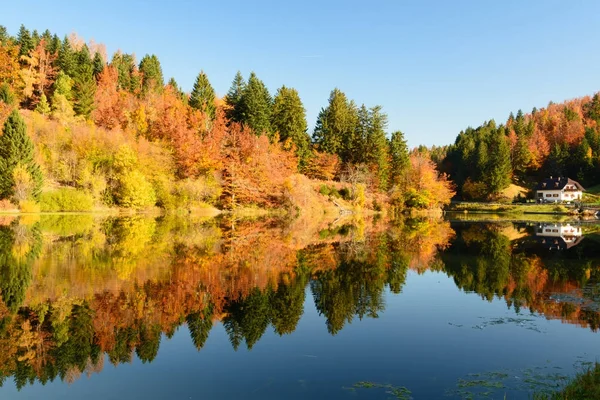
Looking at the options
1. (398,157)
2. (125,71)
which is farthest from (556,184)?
(125,71)

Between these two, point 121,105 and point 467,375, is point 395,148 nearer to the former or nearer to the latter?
point 121,105

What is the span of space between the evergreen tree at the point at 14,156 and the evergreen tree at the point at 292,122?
152ft

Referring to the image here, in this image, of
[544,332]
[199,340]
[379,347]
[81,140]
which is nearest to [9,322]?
[199,340]

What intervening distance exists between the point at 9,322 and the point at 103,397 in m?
5.82

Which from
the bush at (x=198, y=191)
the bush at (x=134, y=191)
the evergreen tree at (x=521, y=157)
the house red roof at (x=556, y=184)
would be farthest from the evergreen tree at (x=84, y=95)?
the evergreen tree at (x=521, y=157)

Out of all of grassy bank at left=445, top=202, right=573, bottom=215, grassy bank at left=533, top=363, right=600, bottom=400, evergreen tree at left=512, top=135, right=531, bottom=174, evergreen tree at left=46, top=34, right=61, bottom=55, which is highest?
evergreen tree at left=46, top=34, right=61, bottom=55

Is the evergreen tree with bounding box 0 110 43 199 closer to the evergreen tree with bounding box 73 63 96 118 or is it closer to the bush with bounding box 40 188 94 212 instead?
the bush with bounding box 40 188 94 212

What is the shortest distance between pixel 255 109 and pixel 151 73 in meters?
39.5

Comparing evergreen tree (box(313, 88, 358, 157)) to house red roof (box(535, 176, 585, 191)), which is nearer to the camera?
evergreen tree (box(313, 88, 358, 157))

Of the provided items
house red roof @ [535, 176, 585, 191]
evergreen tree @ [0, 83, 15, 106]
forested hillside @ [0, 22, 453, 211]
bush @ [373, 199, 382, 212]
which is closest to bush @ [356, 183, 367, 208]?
forested hillside @ [0, 22, 453, 211]

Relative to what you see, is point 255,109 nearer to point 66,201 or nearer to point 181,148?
point 181,148

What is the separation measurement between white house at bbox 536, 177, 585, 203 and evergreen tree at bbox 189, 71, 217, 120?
87.6 metres

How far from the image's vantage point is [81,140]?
65.4m

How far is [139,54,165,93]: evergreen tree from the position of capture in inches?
3996
